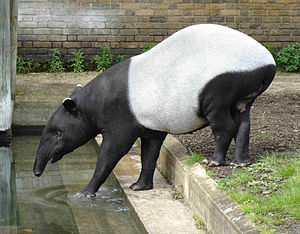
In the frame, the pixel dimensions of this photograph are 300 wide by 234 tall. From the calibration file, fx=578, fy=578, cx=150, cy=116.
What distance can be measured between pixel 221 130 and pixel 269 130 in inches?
75.7

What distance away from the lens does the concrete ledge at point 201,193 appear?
432 centimetres

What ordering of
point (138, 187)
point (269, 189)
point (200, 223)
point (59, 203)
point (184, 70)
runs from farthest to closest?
point (138, 187), point (59, 203), point (184, 70), point (200, 223), point (269, 189)

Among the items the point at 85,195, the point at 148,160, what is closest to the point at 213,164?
the point at 148,160

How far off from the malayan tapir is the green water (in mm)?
285

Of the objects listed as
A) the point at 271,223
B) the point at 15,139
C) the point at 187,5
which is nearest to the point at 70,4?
the point at 187,5

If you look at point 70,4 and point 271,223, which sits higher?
point 70,4

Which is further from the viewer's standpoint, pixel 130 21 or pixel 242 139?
pixel 130 21

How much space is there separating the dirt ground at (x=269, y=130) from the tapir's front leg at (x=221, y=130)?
4.5 inches

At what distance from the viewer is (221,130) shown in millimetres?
5660

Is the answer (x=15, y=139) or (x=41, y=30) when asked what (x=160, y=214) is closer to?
(x=15, y=139)

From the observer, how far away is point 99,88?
595 cm

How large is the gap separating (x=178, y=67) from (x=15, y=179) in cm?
260

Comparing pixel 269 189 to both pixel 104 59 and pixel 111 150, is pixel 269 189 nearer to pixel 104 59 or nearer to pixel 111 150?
pixel 111 150

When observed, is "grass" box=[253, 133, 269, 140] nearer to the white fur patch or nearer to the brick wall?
the white fur patch
